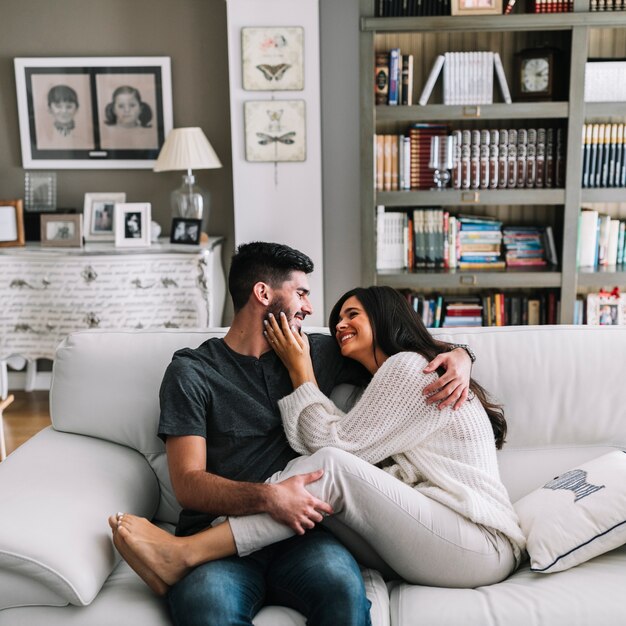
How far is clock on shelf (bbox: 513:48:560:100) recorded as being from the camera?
12.7 ft

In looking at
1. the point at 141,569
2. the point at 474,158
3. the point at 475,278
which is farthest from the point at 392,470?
the point at 474,158

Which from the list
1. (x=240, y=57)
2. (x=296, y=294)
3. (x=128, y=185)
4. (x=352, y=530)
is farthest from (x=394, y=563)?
(x=128, y=185)

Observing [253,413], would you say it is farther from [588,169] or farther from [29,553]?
[588,169]

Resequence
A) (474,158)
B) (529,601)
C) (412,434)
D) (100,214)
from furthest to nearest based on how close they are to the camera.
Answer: (100,214), (474,158), (412,434), (529,601)

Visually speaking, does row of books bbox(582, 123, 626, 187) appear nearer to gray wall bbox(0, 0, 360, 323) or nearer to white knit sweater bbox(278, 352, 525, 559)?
gray wall bbox(0, 0, 360, 323)

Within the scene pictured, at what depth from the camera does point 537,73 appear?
12.8 ft

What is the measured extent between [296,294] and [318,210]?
2.04m

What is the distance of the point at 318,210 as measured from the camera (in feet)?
13.4

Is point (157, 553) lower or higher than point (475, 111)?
lower

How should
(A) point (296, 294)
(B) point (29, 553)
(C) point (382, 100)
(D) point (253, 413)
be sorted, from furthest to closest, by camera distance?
(C) point (382, 100), (A) point (296, 294), (D) point (253, 413), (B) point (29, 553)

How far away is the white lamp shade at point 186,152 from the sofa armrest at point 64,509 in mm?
2179

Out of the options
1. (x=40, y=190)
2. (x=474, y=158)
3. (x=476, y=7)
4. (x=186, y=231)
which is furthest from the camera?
(x=40, y=190)

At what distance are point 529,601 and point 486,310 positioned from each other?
2615 mm

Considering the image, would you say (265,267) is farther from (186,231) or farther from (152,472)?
(186,231)
